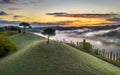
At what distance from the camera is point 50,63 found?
255ft

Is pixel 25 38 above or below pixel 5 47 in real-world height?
above

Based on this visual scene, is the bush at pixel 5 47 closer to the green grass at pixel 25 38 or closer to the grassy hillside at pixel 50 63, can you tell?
the grassy hillside at pixel 50 63

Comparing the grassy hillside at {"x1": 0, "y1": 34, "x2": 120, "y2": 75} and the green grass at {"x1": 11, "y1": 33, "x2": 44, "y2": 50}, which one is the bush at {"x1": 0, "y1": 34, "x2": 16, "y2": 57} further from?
the green grass at {"x1": 11, "y1": 33, "x2": 44, "y2": 50}

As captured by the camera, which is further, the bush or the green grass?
the green grass

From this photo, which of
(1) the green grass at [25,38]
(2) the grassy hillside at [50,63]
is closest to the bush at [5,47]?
(2) the grassy hillside at [50,63]

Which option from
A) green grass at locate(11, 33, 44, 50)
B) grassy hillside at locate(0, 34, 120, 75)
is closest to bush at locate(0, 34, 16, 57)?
grassy hillside at locate(0, 34, 120, 75)

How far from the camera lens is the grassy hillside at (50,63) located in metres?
74.5

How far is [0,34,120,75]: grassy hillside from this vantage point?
74.5 metres

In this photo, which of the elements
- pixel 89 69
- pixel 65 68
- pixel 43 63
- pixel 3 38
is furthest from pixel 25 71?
pixel 3 38

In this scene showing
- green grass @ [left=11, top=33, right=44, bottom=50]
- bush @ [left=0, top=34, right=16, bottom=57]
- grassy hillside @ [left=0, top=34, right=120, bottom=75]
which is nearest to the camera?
grassy hillside @ [left=0, top=34, right=120, bottom=75]

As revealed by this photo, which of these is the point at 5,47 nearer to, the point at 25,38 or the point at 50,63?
the point at 25,38

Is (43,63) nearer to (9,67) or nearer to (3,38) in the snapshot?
(9,67)

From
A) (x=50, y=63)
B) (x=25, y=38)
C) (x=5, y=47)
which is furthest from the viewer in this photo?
(x=25, y=38)

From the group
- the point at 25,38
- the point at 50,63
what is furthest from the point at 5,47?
the point at 50,63
